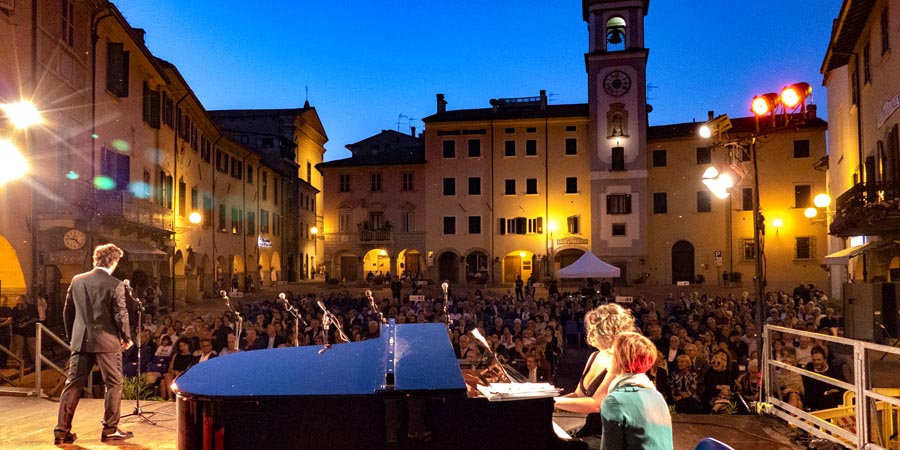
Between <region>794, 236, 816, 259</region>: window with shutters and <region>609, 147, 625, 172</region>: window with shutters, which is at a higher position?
<region>609, 147, 625, 172</region>: window with shutters

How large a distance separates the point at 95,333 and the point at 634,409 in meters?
4.59

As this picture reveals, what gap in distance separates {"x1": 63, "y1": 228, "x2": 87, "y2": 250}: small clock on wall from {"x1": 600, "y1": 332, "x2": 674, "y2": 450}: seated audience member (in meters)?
15.5

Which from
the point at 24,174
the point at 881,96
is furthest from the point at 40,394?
the point at 881,96

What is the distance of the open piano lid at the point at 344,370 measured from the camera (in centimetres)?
351

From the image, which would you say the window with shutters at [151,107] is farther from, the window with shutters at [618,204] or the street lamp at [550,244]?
the window with shutters at [618,204]

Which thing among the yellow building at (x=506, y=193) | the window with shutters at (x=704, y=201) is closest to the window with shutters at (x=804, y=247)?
the window with shutters at (x=704, y=201)

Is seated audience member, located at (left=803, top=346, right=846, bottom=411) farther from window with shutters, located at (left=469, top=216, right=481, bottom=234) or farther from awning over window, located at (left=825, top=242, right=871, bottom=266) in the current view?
window with shutters, located at (left=469, top=216, right=481, bottom=234)

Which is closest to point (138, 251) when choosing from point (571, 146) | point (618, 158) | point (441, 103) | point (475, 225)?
point (475, 225)

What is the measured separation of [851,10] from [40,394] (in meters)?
19.5

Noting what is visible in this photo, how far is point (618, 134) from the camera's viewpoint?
4138cm

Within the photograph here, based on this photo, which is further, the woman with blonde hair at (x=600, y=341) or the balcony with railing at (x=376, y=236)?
the balcony with railing at (x=376, y=236)

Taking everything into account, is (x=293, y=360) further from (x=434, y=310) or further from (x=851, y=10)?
(x=851, y=10)

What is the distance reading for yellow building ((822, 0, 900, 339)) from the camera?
13.9m

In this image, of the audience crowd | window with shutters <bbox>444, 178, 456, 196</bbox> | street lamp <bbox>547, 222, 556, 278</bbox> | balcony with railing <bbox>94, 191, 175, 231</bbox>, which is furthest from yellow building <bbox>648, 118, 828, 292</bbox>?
balcony with railing <bbox>94, 191, 175, 231</bbox>
